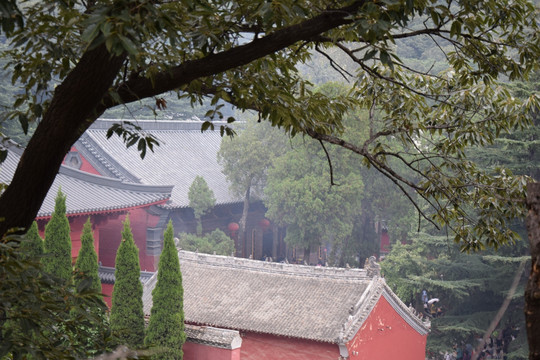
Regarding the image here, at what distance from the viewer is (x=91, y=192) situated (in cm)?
1833

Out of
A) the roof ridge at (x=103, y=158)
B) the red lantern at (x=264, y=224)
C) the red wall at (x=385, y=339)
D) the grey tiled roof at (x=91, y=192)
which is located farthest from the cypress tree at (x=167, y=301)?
the red lantern at (x=264, y=224)

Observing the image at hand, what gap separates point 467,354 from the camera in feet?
58.6

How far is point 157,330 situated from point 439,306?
9.77 meters

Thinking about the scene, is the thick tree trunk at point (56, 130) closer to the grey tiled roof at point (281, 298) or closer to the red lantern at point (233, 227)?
the grey tiled roof at point (281, 298)

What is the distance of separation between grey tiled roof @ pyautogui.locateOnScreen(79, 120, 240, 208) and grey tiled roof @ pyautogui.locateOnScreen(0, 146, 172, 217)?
2.85 m

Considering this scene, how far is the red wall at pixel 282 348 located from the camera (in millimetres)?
14508

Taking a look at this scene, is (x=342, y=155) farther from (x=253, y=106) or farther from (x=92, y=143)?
(x=253, y=106)

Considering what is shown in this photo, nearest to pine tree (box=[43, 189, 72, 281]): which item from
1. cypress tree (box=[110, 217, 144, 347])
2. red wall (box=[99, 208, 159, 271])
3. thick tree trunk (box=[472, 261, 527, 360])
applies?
cypress tree (box=[110, 217, 144, 347])

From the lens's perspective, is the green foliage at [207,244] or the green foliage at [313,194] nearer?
→ the green foliage at [313,194]

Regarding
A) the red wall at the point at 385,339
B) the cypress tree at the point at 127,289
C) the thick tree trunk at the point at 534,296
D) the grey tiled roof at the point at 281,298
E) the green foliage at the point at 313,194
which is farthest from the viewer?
the green foliage at the point at 313,194

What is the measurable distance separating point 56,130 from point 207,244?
18842 mm

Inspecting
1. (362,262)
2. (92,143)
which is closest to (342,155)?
(362,262)

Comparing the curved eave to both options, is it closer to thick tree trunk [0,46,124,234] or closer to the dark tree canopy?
the dark tree canopy

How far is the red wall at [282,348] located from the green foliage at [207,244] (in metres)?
6.80
